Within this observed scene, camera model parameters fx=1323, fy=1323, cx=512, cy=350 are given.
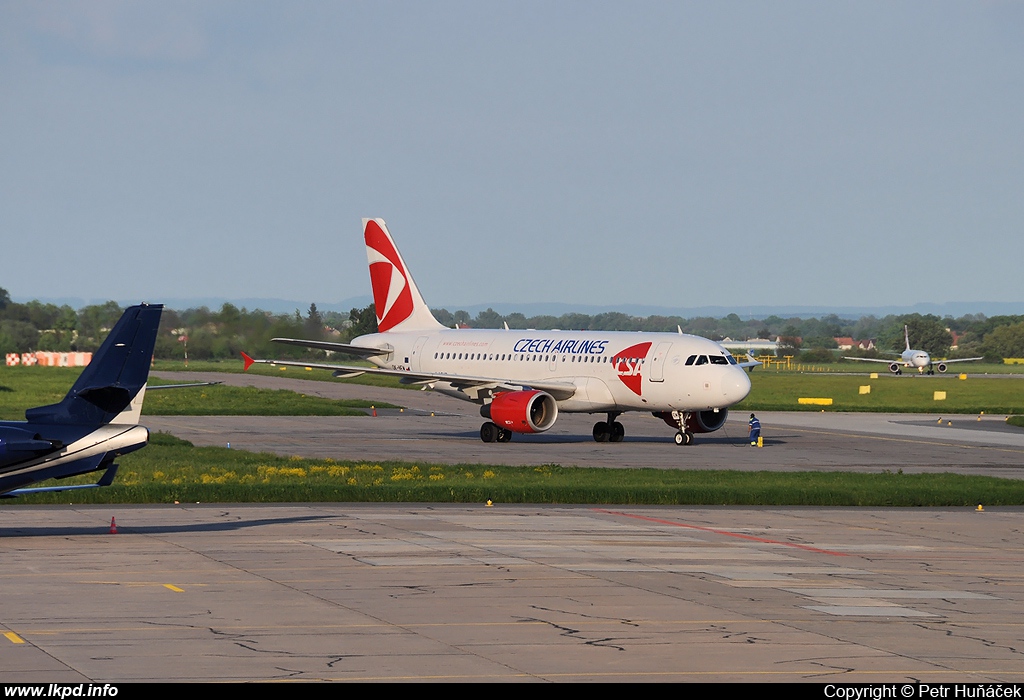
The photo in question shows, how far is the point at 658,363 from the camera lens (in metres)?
52.2

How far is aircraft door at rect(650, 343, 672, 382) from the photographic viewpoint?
51.9 meters

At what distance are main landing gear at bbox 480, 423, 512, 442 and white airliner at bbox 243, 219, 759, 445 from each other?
42 mm

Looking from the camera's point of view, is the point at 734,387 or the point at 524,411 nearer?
the point at 734,387

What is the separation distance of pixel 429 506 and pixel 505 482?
491 centimetres

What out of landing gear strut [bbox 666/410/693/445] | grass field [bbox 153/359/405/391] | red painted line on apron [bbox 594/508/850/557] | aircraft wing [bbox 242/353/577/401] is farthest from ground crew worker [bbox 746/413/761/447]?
grass field [bbox 153/359/405/391]

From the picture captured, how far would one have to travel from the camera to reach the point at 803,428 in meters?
66.4

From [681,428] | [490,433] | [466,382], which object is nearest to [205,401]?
[466,382]

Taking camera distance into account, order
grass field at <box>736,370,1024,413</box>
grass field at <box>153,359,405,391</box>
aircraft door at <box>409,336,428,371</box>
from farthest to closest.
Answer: grass field at <box>153,359,405,391</box>
grass field at <box>736,370,1024,413</box>
aircraft door at <box>409,336,428,371</box>

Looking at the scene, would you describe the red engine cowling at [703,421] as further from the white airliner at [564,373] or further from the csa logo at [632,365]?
the csa logo at [632,365]

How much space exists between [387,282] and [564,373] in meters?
13.6

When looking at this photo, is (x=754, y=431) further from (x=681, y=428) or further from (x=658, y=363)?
(x=658, y=363)

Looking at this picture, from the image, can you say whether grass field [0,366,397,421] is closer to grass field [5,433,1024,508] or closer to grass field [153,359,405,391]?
grass field [153,359,405,391]

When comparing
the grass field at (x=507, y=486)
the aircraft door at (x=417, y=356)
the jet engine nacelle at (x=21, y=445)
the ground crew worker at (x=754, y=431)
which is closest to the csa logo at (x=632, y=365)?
the ground crew worker at (x=754, y=431)

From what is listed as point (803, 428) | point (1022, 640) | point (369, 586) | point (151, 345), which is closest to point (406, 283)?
point (803, 428)
